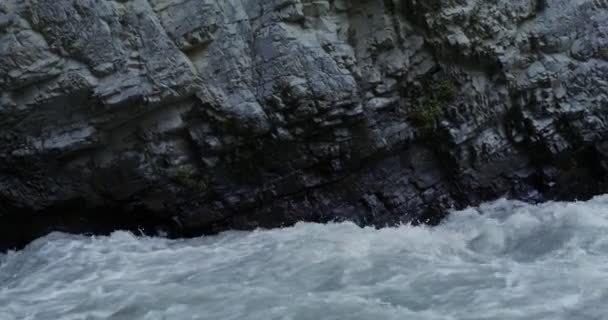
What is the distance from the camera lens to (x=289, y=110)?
28.4 feet

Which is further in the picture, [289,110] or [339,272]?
[289,110]

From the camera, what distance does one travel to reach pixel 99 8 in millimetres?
8430

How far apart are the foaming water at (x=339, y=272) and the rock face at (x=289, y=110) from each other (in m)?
0.44

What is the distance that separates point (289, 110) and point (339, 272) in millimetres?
2469

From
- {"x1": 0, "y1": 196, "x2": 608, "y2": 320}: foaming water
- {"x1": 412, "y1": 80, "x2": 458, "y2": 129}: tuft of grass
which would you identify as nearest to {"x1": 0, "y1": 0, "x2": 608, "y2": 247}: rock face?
{"x1": 412, "y1": 80, "x2": 458, "y2": 129}: tuft of grass

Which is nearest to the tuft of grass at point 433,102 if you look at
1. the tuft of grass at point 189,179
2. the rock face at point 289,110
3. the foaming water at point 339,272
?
the rock face at point 289,110

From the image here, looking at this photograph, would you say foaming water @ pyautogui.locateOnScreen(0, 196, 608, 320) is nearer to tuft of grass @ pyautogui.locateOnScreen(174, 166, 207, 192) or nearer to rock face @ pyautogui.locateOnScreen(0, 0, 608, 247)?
rock face @ pyautogui.locateOnScreen(0, 0, 608, 247)

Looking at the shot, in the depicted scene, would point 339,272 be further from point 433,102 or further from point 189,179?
point 433,102

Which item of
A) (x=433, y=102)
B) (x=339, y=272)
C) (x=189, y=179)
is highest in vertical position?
(x=433, y=102)

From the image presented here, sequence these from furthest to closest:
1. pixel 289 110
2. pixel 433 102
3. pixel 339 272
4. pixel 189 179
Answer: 1. pixel 433 102
2. pixel 189 179
3. pixel 289 110
4. pixel 339 272

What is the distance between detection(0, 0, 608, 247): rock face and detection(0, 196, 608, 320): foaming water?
1.44 ft

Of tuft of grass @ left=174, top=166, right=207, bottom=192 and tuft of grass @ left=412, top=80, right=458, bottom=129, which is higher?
tuft of grass @ left=412, top=80, right=458, bottom=129

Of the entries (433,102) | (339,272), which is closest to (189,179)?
(339,272)

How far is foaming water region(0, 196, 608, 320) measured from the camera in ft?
20.0
